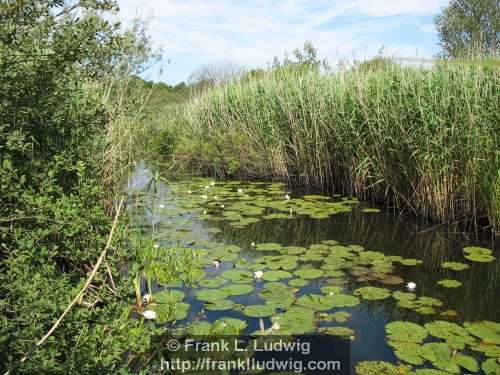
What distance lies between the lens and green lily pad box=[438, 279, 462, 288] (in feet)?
12.0

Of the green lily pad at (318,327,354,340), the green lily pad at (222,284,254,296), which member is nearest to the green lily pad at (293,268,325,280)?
the green lily pad at (222,284,254,296)

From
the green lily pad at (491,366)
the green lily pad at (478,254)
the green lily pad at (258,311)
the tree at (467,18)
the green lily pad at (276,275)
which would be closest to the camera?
the green lily pad at (491,366)

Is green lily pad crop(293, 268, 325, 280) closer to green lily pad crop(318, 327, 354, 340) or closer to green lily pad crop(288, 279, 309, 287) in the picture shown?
green lily pad crop(288, 279, 309, 287)

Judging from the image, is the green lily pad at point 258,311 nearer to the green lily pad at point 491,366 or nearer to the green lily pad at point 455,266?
the green lily pad at point 491,366

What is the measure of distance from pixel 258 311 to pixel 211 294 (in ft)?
1.54

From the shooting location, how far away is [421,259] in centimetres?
437

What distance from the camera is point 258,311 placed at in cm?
310

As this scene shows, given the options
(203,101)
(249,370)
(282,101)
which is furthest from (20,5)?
(203,101)

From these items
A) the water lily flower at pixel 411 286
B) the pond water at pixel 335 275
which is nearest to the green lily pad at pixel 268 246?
the pond water at pixel 335 275

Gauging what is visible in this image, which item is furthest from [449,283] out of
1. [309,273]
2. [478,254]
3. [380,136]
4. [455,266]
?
[380,136]

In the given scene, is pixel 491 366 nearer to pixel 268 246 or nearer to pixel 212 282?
pixel 212 282

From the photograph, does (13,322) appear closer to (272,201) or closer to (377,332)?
(377,332)

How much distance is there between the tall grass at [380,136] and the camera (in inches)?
191

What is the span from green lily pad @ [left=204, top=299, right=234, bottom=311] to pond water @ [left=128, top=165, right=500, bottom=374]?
1cm
